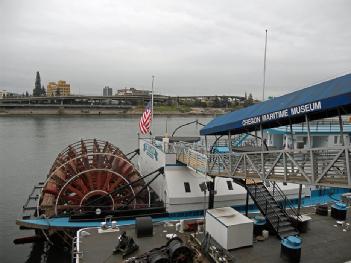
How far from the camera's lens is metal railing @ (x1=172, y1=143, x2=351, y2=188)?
33.0 ft

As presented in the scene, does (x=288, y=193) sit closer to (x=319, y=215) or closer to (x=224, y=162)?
(x=319, y=215)

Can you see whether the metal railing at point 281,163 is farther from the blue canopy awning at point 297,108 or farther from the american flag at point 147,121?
the american flag at point 147,121

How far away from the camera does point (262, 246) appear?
42.9 ft

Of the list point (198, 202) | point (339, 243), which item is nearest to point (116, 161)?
point (198, 202)

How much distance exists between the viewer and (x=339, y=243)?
13.5m

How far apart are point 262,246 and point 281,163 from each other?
329 cm

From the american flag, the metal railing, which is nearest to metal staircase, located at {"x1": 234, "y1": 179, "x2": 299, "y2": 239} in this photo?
the metal railing

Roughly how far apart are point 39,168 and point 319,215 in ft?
106

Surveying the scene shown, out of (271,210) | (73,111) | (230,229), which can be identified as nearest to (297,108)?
(230,229)

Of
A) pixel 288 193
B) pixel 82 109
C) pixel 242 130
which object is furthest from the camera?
pixel 82 109

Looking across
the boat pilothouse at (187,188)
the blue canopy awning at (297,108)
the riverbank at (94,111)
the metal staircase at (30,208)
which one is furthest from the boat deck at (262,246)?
the riverbank at (94,111)

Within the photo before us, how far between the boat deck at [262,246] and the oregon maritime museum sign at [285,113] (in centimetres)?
481

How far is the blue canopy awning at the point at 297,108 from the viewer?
9863 millimetres

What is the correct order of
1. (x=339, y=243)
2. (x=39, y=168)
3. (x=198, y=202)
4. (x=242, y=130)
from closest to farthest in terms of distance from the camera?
(x=339, y=243)
(x=242, y=130)
(x=198, y=202)
(x=39, y=168)
